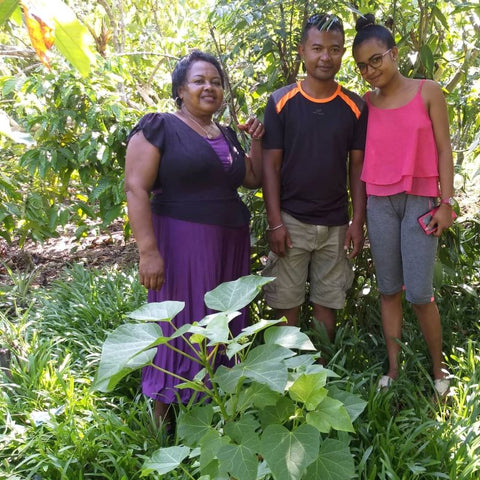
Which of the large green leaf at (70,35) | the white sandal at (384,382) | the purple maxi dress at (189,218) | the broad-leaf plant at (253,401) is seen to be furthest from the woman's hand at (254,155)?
the large green leaf at (70,35)

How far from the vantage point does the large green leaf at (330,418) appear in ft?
3.87

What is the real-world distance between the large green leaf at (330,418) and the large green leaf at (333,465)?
0.29 feet

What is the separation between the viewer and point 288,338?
1.28m

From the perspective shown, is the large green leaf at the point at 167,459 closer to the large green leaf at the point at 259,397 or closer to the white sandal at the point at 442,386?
the large green leaf at the point at 259,397

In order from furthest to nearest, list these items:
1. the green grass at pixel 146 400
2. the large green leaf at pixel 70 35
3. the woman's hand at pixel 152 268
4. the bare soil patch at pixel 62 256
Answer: the bare soil patch at pixel 62 256, the woman's hand at pixel 152 268, the green grass at pixel 146 400, the large green leaf at pixel 70 35

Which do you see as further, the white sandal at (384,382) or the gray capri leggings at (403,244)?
the white sandal at (384,382)

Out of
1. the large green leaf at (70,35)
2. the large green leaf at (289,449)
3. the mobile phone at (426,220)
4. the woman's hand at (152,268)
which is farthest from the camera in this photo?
the mobile phone at (426,220)

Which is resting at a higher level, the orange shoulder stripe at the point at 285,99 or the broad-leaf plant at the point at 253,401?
the orange shoulder stripe at the point at 285,99

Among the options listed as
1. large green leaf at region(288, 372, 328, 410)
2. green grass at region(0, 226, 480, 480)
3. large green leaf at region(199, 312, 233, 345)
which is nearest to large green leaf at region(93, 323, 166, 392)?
large green leaf at region(199, 312, 233, 345)

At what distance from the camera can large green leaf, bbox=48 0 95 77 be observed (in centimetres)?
60

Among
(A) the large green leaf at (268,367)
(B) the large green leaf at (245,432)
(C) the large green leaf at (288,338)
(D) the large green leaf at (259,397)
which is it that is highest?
(C) the large green leaf at (288,338)

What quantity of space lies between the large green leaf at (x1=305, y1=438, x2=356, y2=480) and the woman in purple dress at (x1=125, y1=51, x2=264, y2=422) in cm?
116

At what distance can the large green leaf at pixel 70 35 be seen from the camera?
0.60 metres

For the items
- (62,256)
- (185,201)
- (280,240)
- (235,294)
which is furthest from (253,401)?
(62,256)
